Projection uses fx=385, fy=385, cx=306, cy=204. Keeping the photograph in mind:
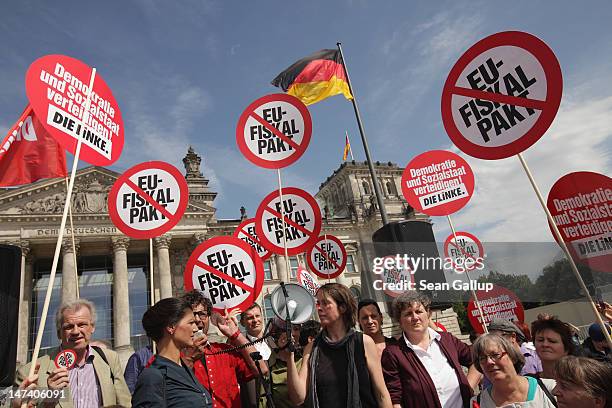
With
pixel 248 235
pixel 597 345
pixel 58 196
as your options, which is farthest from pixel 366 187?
pixel 597 345

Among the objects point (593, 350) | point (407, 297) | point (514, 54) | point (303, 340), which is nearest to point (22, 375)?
point (303, 340)

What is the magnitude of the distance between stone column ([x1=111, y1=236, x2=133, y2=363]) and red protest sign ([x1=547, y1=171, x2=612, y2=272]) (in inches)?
1111

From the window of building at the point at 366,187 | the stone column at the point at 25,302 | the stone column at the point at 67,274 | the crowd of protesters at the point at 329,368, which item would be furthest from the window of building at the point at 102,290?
the crowd of protesters at the point at 329,368

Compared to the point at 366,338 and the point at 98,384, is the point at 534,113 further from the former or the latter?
the point at 98,384

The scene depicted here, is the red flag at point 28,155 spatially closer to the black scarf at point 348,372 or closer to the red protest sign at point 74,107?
the red protest sign at point 74,107

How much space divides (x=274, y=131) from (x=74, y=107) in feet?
11.6

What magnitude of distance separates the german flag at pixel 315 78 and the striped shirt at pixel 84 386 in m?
12.9

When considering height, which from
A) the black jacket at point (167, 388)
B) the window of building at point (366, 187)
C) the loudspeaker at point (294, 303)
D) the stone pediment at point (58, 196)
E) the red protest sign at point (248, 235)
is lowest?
the black jacket at point (167, 388)

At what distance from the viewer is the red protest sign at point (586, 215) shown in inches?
198

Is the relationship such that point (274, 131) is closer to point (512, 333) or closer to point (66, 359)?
point (512, 333)

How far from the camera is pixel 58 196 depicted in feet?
101

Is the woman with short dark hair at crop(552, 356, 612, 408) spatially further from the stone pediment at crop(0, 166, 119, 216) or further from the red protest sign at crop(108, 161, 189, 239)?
the stone pediment at crop(0, 166, 119, 216)

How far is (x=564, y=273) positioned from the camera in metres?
5.55

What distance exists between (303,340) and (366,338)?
5.90 ft
